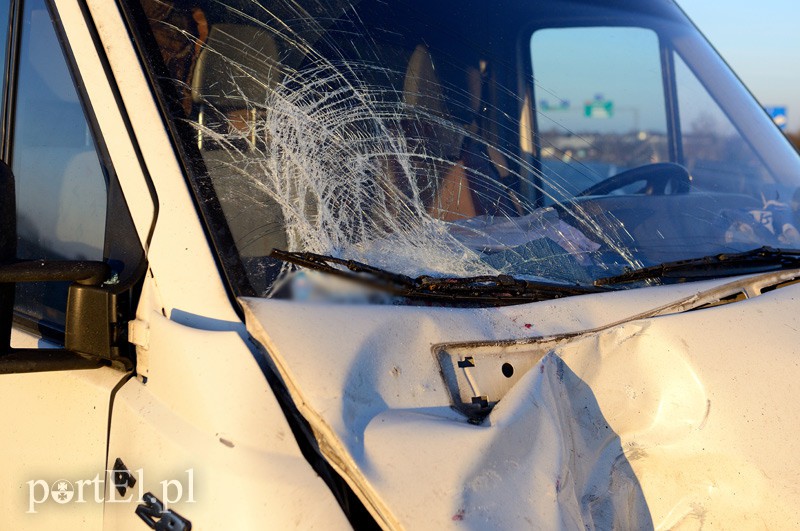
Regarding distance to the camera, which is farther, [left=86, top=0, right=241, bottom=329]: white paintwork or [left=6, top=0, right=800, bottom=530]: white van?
[left=86, top=0, right=241, bottom=329]: white paintwork

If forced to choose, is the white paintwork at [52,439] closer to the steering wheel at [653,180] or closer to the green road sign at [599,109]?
the steering wheel at [653,180]

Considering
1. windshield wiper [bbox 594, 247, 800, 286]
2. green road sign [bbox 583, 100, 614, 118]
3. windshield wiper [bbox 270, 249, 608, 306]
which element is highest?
green road sign [bbox 583, 100, 614, 118]

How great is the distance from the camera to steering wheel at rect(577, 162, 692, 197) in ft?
7.52

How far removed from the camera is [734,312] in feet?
5.91

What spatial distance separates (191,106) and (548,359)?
2.91 feet

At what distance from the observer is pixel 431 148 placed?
6.66 feet

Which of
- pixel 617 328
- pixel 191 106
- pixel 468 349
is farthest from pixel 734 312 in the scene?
pixel 191 106

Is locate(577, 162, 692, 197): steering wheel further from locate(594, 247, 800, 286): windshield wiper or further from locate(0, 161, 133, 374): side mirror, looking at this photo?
locate(0, 161, 133, 374): side mirror

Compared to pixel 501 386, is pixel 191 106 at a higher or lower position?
higher

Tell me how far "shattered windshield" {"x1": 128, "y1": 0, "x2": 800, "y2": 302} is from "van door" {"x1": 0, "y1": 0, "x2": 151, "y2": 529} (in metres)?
0.21

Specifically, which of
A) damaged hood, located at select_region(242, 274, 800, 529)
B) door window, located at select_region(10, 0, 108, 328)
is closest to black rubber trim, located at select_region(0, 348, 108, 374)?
door window, located at select_region(10, 0, 108, 328)

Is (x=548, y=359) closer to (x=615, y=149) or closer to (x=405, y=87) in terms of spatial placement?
(x=405, y=87)

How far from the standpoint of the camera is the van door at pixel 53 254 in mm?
1791

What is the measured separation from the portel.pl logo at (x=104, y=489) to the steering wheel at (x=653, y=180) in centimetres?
122
